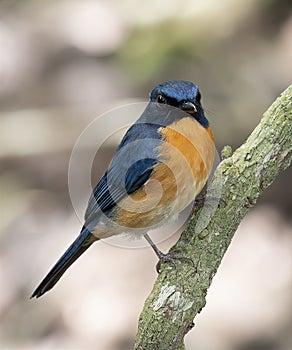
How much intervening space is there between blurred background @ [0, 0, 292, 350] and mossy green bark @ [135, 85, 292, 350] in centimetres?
225

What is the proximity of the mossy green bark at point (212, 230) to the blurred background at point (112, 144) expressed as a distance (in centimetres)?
225

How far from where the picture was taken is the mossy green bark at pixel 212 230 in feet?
9.55

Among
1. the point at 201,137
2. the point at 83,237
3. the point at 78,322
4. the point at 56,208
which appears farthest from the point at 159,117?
the point at 56,208

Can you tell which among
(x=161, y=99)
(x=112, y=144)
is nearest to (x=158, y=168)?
(x=161, y=99)

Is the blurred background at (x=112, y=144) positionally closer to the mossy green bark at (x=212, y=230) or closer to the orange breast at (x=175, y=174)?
the orange breast at (x=175, y=174)

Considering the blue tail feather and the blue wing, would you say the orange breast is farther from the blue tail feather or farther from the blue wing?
the blue tail feather

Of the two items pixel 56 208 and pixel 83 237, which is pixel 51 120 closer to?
pixel 56 208

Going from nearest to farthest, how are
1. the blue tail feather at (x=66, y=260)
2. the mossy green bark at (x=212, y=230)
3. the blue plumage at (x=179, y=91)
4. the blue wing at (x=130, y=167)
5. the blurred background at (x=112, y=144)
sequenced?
the mossy green bark at (x=212, y=230) < the blue plumage at (x=179, y=91) < the blue wing at (x=130, y=167) < the blue tail feather at (x=66, y=260) < the blurred background at (x=112, y=144)

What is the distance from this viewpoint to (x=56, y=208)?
6.55 metres

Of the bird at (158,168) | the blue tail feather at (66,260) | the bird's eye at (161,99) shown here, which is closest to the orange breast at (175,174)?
the bird at (158,168)

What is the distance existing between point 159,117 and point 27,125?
3.16 metres

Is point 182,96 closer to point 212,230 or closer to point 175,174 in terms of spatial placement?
point 175,174

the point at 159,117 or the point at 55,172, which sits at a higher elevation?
the point at 55,172

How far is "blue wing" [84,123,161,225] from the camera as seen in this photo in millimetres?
3582
